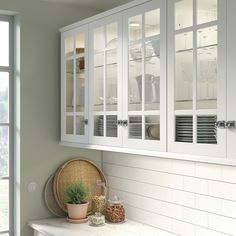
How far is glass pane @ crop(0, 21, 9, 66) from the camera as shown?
11.6 ft

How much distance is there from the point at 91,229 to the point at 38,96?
3.56ft

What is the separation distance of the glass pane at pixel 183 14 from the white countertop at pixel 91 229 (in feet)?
4.56

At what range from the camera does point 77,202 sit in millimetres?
3420

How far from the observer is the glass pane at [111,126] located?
291 cm

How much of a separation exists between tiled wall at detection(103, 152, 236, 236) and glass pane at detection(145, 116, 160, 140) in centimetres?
43

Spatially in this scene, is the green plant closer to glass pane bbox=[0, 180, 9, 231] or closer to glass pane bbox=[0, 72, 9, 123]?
glass pane bbox=[0, 180, 9, 231]

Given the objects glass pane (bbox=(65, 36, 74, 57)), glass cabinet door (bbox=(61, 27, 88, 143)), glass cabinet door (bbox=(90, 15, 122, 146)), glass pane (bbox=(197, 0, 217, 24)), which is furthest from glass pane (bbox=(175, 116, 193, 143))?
glass pane (bbox=(65, 36, 74, 57))

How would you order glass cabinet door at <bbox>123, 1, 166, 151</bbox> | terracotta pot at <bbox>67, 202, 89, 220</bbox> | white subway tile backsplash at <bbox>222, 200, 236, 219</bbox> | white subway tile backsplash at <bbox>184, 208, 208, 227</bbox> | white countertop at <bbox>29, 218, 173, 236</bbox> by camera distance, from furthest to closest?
terracotta pot at <bbox>67, 202, 89, 220</bbox>
white countertop at <bbox>29, 218, 173, 236</bbox>
white subway tile backsplash at <bbox>184, 208, 208, 227</bbox>
white subway tile backsplash at <bbox>222, 200, 236, 219</bbox>
glass cabinet door at <bbox>123, 1, 166, 151</bbox>

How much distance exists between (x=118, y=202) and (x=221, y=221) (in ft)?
3.03

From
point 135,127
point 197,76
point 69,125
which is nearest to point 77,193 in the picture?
point 69,125

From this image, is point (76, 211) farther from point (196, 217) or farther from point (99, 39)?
point (99, 39)

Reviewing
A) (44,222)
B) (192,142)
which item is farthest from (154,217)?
(192,142)

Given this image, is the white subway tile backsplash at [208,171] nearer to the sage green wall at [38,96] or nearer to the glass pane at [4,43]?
the sage green wall at [38,96]

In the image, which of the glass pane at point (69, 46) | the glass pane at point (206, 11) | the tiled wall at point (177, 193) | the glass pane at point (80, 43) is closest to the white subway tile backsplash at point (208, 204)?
the tiled wall at point (177, 193)
